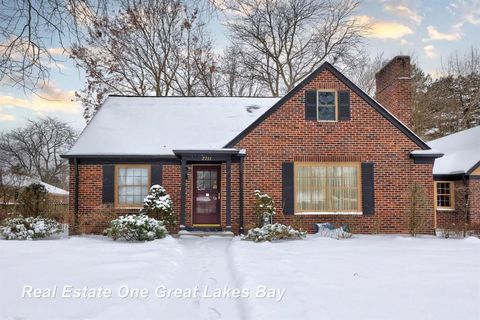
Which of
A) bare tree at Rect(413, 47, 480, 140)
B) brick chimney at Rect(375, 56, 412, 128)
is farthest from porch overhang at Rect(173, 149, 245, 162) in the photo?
bare tree at Rect(413, 47, 480, 140)

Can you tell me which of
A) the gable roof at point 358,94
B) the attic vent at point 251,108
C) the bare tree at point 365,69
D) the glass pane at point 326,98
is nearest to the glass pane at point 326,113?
the glass pane at point 326,98

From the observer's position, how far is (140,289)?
610 cm

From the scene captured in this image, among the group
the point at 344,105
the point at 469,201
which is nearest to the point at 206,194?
the point at 344,105

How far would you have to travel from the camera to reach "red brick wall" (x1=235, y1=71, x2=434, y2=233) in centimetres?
1337

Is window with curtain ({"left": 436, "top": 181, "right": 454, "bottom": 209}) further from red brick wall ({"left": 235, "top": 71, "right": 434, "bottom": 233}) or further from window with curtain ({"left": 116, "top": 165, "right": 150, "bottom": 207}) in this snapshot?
window with curtain ({"left": 116, "top": 165, "right": 150, "bottom": 207})

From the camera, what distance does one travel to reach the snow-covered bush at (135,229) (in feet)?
36.9

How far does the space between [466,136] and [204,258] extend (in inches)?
669

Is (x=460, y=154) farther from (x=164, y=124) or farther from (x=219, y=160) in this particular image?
(x=164, y=124)

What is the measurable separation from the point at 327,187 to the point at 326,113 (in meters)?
2.42

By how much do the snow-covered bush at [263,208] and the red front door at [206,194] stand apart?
1.56m

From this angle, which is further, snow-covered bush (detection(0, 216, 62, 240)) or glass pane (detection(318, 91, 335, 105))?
glass pane (detection(318, 91, 335, 105))

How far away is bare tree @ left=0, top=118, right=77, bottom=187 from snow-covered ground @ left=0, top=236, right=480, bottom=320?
133 feet

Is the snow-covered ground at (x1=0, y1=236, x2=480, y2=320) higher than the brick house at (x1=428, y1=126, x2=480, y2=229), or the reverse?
the brick house at (x1=428, y1=126, x2=480, y2=229)

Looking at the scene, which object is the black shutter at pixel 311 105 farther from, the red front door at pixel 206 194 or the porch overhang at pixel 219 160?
the red front door at pixel 206 194
